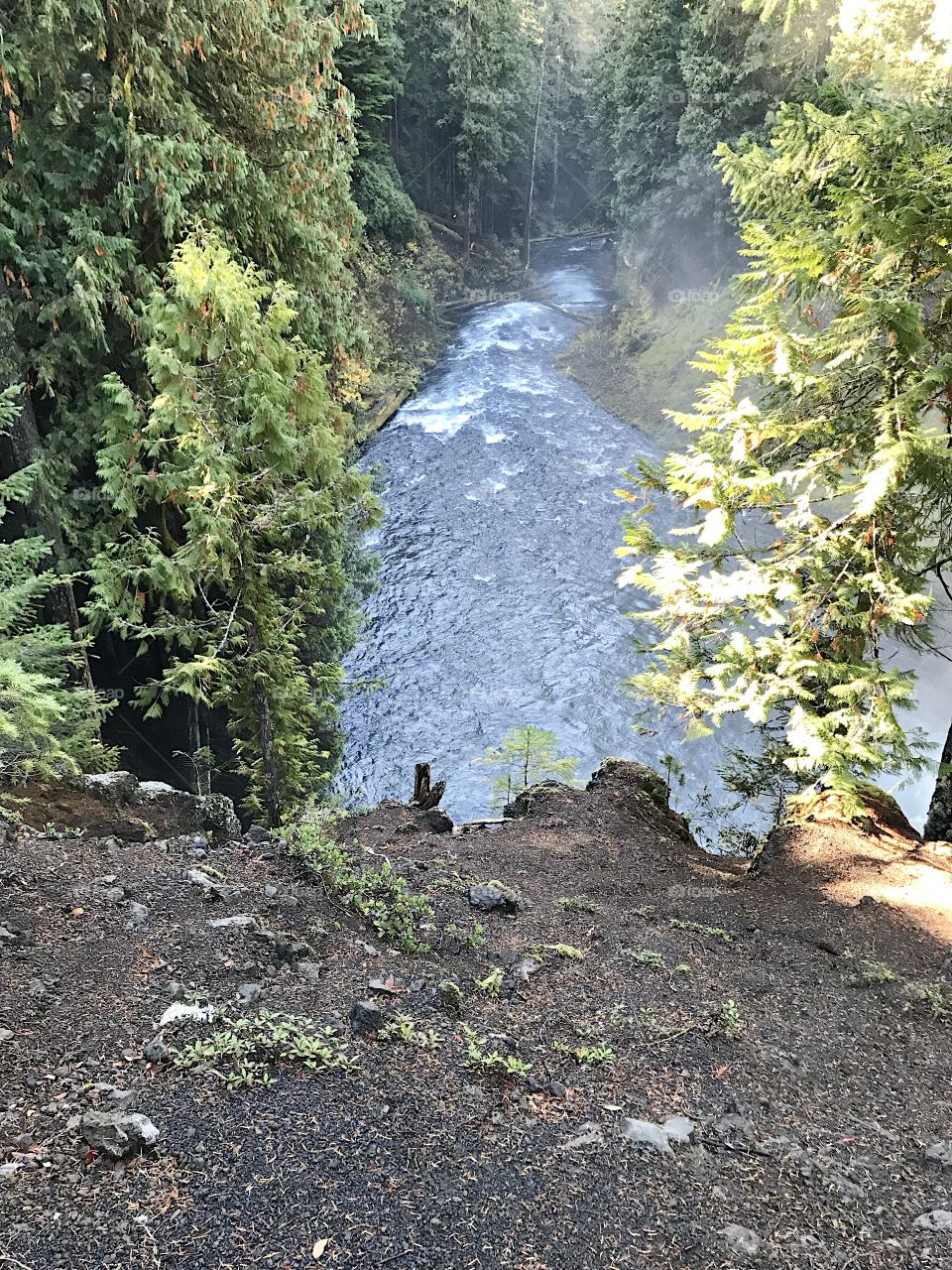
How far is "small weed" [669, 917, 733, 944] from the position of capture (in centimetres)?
664

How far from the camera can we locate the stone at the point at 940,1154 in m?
3.97

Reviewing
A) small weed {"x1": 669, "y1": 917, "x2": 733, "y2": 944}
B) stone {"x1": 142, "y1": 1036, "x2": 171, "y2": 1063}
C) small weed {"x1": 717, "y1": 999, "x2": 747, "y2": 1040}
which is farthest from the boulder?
stone {"x1": 142, "y1": 1036, "x2": 171, "y2": 1063}

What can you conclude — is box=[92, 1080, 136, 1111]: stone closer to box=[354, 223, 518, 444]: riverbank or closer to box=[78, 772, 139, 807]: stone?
box=[78, 772, 139, 807]: stone

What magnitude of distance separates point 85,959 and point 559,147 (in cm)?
7161

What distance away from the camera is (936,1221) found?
3.53 meters

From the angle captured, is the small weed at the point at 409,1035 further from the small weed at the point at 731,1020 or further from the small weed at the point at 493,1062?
the small weed at the point at 731,1020

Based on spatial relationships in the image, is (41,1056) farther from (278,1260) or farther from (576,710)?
(576,710)

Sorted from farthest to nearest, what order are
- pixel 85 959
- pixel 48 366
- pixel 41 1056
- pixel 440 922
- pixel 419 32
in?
1. pixel 419 32
2. pixel 48 366
3. pixel 440 922
4. pixel 85 959
5. pixel 41 1056

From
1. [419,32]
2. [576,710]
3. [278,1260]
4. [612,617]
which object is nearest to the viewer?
[278,1260]

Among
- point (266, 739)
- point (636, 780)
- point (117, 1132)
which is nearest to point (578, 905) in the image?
point (636, 780)

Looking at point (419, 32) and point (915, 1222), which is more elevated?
point (419, 32)

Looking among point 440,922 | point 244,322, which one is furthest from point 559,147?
point 440,922

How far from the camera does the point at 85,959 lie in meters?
4.77

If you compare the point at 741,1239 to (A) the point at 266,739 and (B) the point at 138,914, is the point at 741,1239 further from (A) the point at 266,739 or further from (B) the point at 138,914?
(A) the point at 266,739
